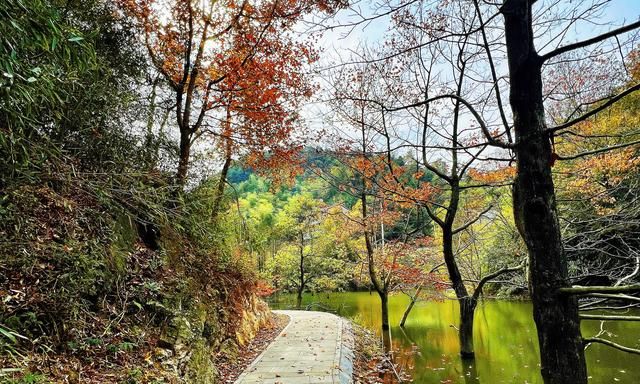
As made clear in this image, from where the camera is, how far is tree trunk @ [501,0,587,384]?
1980 millimetres

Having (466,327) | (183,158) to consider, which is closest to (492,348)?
(466,327)

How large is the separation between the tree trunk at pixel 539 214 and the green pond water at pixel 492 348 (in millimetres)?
5400

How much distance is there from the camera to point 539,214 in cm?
212

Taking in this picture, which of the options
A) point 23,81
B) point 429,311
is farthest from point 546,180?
point 429,311

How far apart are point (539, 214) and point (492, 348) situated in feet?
28.7

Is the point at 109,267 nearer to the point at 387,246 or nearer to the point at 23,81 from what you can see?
the point at 23,81

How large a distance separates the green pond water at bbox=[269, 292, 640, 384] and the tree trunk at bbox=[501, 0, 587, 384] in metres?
5.40

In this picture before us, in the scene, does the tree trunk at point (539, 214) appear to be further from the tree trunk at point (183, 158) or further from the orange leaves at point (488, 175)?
the orange leaves at point (488, 175)

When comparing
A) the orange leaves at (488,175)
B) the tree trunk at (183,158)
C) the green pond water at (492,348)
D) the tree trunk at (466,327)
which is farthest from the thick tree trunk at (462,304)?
the tree trunk at (183,158)

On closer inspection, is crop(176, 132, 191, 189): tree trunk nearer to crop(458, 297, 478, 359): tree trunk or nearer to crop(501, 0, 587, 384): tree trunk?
crop(501, 0, 587, 384): tree trunk

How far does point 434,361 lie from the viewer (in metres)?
8.18

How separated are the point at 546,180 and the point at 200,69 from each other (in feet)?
19.7

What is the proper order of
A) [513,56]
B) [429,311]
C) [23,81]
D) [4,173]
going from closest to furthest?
[23,81] → [513,56] → [4,173] → [429,311]

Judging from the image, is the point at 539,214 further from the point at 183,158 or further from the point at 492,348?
the point at 492,348
